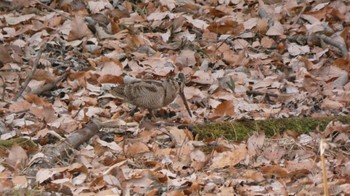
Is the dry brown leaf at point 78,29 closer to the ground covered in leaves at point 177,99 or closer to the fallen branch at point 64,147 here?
the ground covered in leaves at point 177,99

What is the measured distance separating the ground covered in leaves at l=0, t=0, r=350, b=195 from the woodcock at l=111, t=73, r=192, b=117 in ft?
0.54

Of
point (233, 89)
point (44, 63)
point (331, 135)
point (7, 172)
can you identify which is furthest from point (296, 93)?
point (7, 172)

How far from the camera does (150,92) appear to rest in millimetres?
7156

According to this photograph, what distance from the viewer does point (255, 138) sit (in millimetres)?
6512

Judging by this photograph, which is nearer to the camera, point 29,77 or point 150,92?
point 150,92

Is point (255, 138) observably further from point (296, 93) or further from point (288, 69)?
point (288, 69)

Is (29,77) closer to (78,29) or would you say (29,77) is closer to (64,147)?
(78,29)

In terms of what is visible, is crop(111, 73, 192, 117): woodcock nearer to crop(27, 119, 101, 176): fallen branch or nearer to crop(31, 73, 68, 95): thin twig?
crop(27, 119, 101, 176): fallen branch

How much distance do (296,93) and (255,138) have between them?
61.7 inches

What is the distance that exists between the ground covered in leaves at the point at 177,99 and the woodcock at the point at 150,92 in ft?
0.54

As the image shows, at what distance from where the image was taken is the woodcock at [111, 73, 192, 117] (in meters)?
7.13

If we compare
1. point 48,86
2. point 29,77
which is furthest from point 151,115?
point 29,77

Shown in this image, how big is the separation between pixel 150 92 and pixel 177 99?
59cm

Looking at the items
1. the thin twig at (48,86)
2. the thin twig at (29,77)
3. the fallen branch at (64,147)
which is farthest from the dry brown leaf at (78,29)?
the fallen branch at (64,147)
